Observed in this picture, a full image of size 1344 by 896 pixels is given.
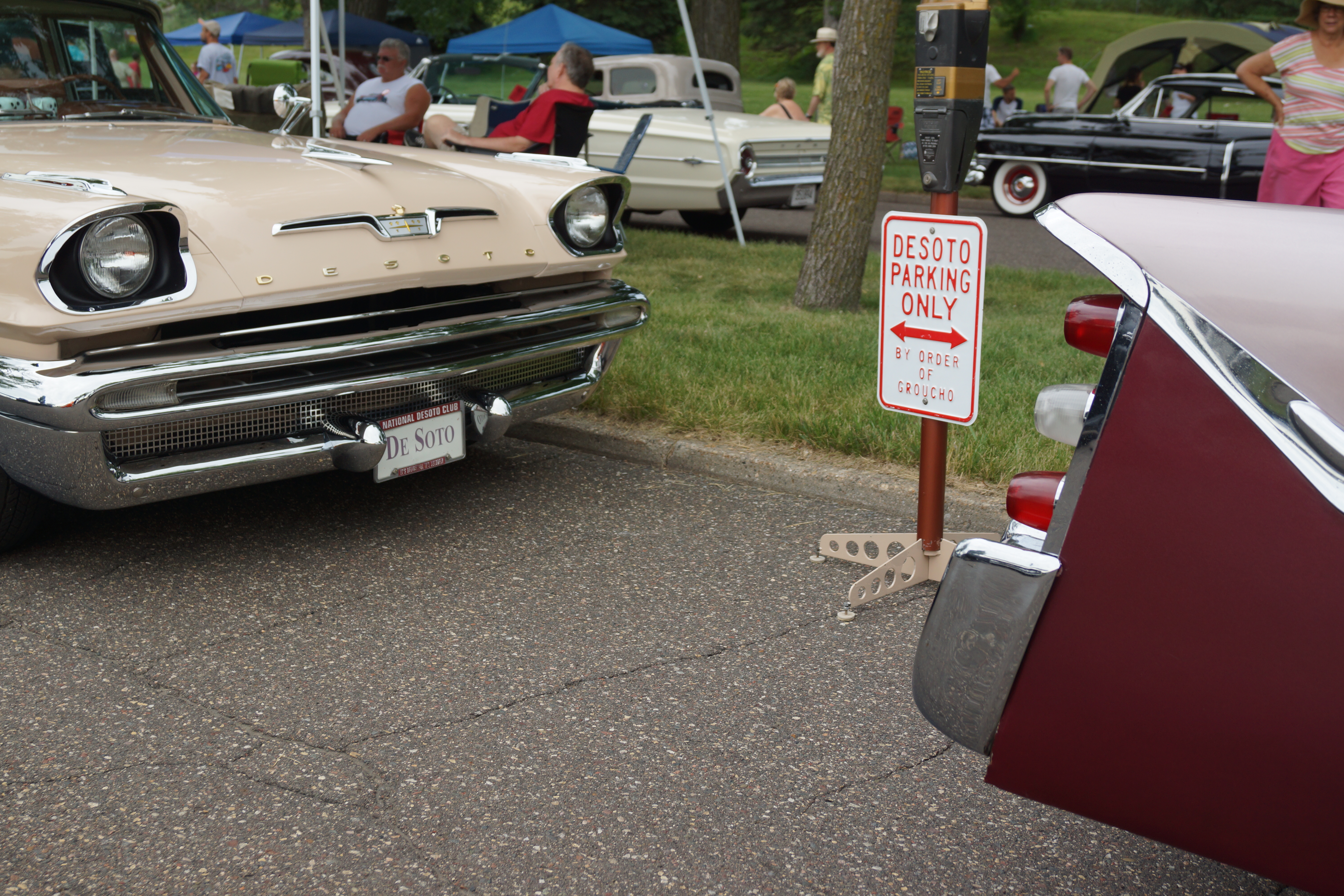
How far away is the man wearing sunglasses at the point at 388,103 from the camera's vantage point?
833 centimetres

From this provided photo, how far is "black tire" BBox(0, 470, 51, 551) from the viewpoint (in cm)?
329

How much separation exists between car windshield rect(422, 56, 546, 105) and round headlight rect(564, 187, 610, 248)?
725 cm

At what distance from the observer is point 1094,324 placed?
5.68ft

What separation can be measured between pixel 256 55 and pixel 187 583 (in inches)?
1585

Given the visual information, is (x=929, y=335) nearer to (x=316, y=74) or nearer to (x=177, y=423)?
(x=177, y=423)

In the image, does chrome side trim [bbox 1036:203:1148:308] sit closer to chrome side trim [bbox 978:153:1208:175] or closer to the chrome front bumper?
the chrome front bumper

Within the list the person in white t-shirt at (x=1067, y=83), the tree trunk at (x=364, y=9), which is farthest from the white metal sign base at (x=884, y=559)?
the tree trunk at (x=364, y=9)

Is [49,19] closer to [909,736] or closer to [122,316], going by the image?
[122,316]

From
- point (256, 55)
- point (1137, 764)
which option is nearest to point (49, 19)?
point (1137, 764)

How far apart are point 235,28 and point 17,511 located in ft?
87.2

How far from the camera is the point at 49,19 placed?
4258 mm

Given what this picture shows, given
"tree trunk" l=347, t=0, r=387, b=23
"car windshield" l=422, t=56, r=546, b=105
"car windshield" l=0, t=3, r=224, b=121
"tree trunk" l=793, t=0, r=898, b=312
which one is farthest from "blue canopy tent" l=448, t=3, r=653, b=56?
"car windshield" l=0, t=3, r=224, b=121

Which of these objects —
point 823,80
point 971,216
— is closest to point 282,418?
point 971,216

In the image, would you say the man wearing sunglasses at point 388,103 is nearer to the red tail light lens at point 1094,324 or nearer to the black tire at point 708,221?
the black tire at point 708,221
